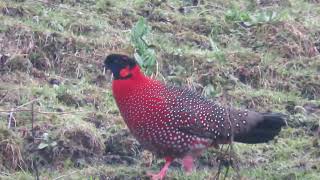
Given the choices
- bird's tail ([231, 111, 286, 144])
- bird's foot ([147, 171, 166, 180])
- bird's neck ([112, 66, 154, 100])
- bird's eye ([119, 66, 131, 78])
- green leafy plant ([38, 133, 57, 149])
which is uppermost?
bird's eye ([119, 66, 131, 78])

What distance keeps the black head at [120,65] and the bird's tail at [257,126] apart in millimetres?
801

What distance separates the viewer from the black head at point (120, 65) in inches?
237

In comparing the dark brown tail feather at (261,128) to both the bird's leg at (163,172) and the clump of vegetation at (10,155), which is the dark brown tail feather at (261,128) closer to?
the bird's leg at (163,172)

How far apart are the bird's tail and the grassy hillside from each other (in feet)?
0.89

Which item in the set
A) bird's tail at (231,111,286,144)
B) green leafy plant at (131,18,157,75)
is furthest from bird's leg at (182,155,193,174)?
green leafy plant at (131,18,157,75)

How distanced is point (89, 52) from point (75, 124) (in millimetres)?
1371

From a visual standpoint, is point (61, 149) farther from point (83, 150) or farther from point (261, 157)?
point (261, 157)

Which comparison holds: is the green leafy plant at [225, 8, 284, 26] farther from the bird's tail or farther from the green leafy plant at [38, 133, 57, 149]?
the green leafy plant at [38, 133, 57, 149]

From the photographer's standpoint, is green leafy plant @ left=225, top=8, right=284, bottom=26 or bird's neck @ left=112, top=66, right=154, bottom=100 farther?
green leafy plant @ left=225, top=8, right=284, bottom=26

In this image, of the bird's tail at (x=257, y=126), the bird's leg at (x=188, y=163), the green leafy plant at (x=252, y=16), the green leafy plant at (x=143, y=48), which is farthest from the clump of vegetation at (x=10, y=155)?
the green leafy plant at (x=252, y=16)

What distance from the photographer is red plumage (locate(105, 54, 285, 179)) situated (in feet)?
19.3

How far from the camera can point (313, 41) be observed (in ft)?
27.6

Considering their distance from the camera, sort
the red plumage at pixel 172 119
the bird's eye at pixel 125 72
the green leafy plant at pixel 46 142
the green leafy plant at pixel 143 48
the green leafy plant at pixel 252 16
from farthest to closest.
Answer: the green leafy plant at pixel 252 16
the green leafy plant at pixel 143 48
the green leafy plant at pixel 46 142
the bird's eye at pixel 125 72
the red plumage at pixel 172 119

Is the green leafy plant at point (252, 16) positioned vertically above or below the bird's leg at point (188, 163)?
above
